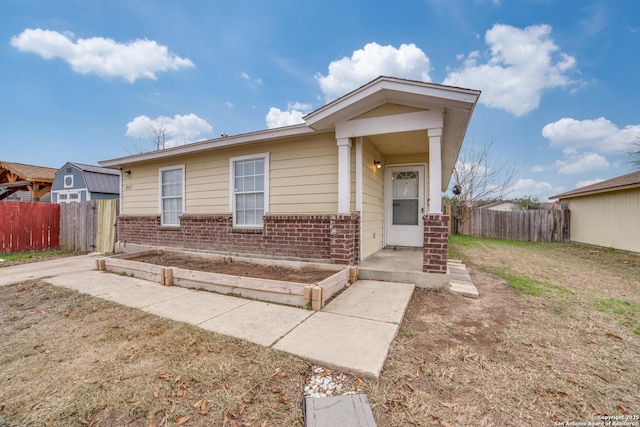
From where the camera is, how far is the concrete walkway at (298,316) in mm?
2271

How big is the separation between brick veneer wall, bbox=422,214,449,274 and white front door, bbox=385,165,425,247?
2663 mm

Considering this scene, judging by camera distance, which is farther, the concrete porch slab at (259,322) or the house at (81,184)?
the house at (81,184)

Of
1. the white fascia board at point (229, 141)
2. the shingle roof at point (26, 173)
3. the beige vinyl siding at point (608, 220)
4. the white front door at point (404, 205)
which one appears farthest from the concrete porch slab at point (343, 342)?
the shingle roof at point (26, 173)

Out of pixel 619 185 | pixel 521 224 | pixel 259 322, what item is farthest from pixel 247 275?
pixel 521 224

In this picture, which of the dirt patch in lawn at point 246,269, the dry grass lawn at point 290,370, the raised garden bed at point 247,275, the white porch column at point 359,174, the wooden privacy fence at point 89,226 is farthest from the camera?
the wooden privacy fence at point 89,226

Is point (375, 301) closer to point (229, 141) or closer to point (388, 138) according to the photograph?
point (388, 138)

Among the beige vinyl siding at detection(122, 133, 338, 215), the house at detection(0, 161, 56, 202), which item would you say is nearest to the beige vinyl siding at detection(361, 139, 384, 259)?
the beige vinyl siding at detection(122, 133, 338, 215)

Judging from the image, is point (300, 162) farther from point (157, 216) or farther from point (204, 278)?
point (157, 216)

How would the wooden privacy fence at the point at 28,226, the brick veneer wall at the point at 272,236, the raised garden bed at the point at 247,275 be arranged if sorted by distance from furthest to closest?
1. the wooden privacy fence at the point at 28,226
2. the brick veneer wall at the point at 272,236
3. the raised garden bed at the point at 247,275

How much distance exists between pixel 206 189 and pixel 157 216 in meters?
2.04

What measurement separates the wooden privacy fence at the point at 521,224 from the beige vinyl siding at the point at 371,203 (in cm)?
974

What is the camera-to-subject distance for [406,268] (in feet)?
15.0

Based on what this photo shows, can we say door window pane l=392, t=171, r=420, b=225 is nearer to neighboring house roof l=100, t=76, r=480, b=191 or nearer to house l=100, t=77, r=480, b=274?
house l=100, t=77, r=480, b=274

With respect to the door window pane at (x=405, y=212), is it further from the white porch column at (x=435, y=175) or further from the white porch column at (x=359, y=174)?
the white porch column at (x=435, y=175)
